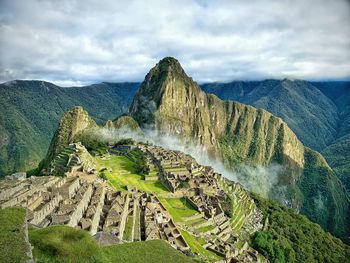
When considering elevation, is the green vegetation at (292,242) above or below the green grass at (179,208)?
below

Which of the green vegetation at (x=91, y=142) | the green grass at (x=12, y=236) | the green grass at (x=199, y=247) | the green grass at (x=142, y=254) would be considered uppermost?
the green grass at (x=12, y=236)

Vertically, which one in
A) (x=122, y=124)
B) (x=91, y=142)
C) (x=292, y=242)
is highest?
(x=91, y=142)

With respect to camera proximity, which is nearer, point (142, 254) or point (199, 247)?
point (142, 254)

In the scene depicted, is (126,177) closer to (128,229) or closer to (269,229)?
(128,229)

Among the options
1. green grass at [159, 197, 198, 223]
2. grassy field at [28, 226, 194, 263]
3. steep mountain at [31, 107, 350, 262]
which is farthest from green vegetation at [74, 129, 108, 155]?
grassy field at [28, 226, 194, 263]

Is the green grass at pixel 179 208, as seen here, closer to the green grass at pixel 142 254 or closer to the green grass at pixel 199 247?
the green grass at pixel 199 247

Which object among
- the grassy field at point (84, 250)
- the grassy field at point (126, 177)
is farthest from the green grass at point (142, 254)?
the grassy field at point (126, 177)

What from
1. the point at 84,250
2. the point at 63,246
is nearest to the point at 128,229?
the point at 84,250

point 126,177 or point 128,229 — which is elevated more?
point 128,229
